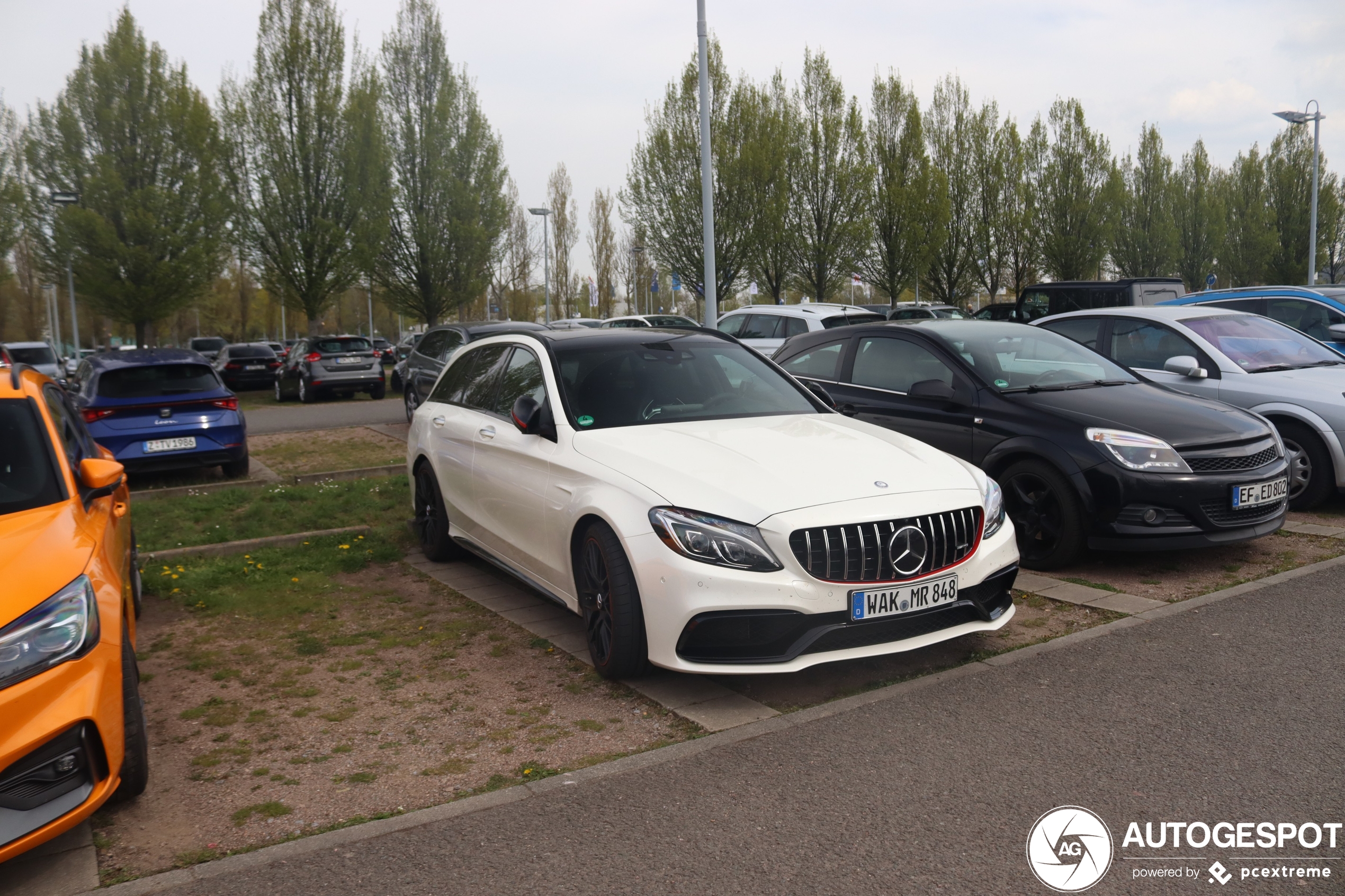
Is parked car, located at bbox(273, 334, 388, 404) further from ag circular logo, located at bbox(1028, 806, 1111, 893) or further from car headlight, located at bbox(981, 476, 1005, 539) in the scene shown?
ag circular logo, located at bbox(1028, 806, 1111, 893)

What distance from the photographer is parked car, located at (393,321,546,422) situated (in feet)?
52.7

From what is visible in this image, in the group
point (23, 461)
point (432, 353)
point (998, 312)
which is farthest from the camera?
point (998, 312)

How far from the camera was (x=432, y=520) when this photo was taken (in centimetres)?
721

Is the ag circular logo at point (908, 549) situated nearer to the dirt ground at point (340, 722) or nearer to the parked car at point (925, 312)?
the dirt ground at point (340, 722)

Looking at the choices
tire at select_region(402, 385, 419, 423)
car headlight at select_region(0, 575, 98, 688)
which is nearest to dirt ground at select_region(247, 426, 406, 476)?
tire at select_region(402, 385, 419, 423)

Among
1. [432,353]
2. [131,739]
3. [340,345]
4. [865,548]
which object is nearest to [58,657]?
[131,739]


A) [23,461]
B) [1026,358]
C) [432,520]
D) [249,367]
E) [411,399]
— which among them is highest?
[1026,358]

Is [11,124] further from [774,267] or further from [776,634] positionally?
[776,634]

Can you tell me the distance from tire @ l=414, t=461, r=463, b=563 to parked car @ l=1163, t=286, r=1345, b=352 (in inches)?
358

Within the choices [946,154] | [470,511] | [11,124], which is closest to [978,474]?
[470,511]

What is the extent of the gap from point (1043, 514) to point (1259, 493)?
4.22 ft

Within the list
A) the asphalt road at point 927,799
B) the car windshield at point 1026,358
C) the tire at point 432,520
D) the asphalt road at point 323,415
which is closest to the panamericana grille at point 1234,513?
the car windshield at point 1026,358

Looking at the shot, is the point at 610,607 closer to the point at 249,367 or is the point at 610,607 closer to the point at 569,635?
the point at 569,635

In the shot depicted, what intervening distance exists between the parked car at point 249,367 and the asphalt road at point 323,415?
514cm
